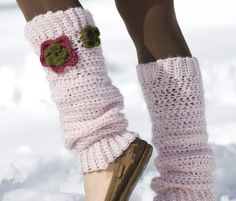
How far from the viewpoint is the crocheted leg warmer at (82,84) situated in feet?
4.46

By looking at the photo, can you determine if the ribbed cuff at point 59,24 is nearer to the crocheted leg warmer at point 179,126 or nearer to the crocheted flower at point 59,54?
the crocheted flower at point 59,54

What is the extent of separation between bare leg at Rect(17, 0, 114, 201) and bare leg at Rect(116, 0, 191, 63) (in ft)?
0.63

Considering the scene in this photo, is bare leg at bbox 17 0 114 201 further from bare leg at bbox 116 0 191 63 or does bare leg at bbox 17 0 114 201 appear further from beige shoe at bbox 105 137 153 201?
bare leg at bbox 116 0 191 63

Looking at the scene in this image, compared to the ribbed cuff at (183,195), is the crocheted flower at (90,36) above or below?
above

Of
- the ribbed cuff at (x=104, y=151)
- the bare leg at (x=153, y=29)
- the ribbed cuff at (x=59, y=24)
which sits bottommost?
the ribbed cuff at (x=104, y=151)

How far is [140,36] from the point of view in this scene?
157 centimetres

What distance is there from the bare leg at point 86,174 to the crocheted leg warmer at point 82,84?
12mm

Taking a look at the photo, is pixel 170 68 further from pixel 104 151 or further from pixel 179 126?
pixel 104 151

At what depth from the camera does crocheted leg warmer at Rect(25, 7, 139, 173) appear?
4.46ft

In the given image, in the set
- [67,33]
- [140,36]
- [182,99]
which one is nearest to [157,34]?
[140,36]

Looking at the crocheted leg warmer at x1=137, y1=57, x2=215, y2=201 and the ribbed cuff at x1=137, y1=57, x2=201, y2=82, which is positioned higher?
the ribbed cuff at x1=137, y1=57, x2=201, y2=82

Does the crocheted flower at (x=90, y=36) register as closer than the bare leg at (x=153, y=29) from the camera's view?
Yes

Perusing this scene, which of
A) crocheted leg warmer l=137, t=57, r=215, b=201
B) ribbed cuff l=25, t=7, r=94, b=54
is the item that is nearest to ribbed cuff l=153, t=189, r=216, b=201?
crocheted leg warmer l=137, t=57, r=215, b=201

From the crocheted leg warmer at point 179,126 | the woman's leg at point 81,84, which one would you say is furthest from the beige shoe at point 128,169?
the crocheted leg warmer at point 179,126
